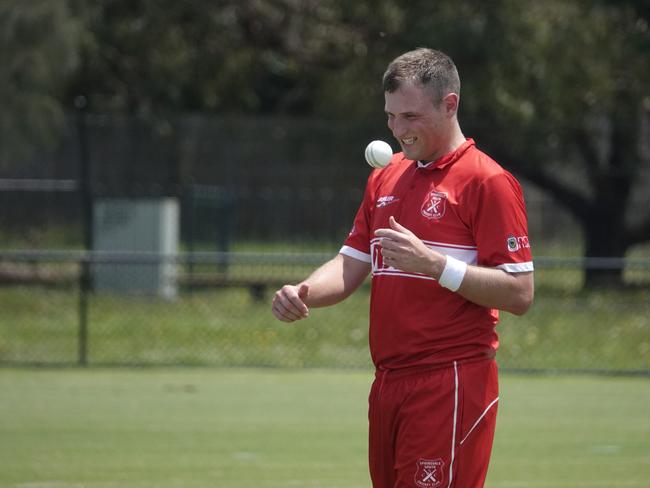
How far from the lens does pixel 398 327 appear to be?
4625 millimetres

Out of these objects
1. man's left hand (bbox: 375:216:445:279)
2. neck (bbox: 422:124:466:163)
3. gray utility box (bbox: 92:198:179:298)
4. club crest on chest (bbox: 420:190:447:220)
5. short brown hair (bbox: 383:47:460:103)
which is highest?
short brown hair (bbox: 383:47:460:103)

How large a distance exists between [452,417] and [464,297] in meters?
0.46

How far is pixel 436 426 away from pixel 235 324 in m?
11.0

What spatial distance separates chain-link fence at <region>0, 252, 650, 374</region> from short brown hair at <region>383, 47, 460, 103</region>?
956 centimetres

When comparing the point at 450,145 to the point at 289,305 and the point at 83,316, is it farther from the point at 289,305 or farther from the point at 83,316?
the point at 83,316

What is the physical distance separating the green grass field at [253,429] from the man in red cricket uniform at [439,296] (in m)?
3.77

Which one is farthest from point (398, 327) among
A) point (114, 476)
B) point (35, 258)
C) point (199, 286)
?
point (199, 286)

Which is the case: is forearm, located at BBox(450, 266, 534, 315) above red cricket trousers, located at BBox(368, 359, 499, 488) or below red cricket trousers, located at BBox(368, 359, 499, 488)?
above

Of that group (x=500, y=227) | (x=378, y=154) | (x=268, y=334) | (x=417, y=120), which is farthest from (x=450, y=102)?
(x=268, y=334)

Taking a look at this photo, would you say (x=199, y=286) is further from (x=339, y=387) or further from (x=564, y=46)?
(x=564, y=46)

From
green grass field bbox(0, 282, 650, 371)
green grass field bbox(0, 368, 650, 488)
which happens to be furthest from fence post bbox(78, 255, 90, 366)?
green grass field bbox(0, 368, 650, 488)

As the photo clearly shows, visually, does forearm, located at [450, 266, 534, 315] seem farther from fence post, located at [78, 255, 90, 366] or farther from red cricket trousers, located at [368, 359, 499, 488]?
fence post, located at [78, 255, 90, 366]

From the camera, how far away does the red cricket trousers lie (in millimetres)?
4480

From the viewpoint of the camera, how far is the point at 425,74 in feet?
14.9
